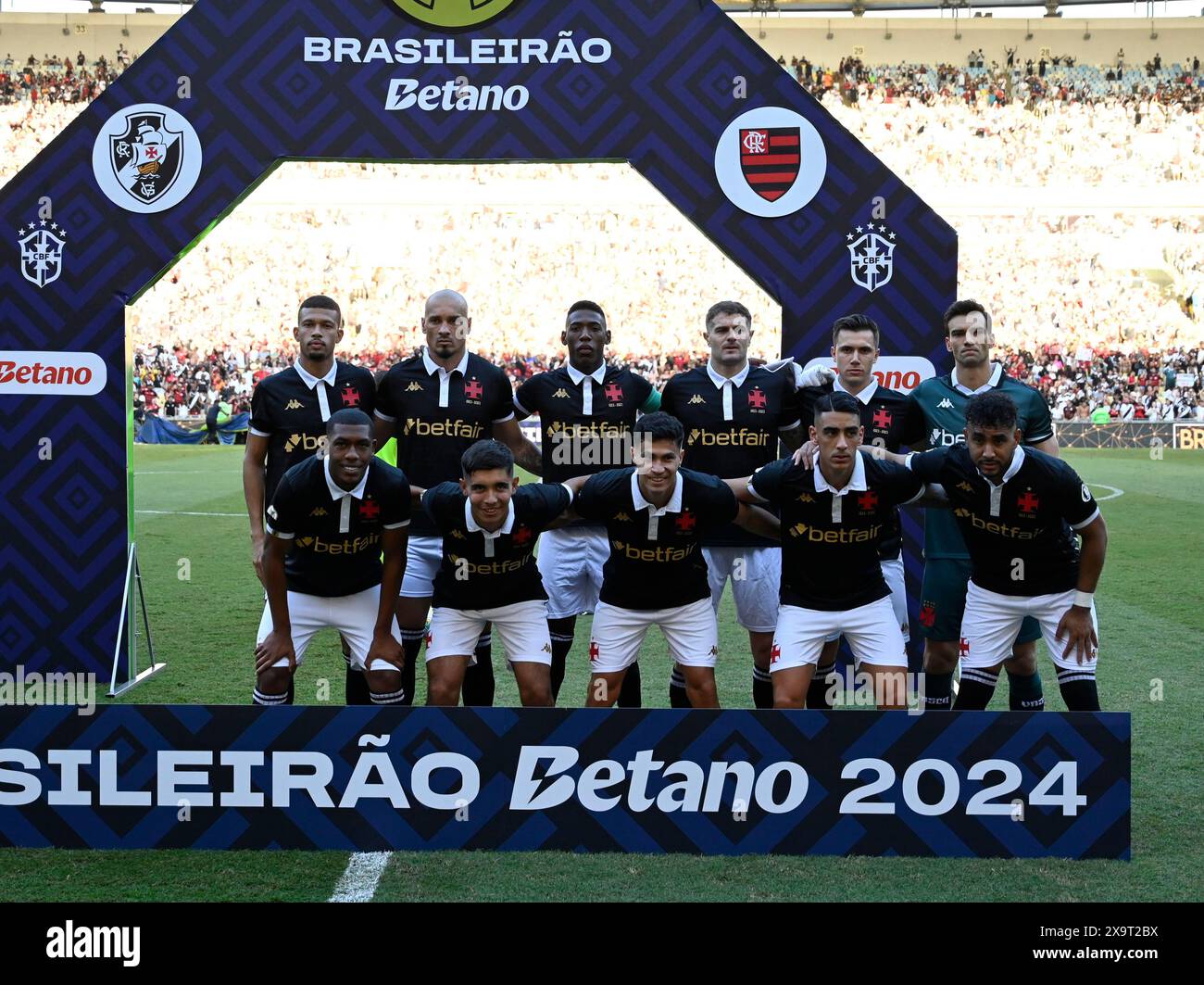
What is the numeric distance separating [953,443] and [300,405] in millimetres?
3182

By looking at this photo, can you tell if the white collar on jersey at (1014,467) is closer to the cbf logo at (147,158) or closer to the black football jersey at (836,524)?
the black football jersey at (836,524)

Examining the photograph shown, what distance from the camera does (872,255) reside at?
273 inches

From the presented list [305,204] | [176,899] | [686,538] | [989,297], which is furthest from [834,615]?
[305,204]

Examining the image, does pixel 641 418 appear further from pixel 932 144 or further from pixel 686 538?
pixel 932 144

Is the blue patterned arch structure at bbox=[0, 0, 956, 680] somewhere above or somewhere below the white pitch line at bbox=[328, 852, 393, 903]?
above

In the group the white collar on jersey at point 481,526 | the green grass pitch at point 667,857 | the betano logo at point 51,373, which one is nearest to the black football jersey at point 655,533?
the white collar on jersey at point 481,526

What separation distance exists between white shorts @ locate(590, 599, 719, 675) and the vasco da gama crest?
3.73 meters

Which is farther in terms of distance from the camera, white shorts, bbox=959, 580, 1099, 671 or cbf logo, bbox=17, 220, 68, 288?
cbf logo, bbox=17, 220, 68, 288

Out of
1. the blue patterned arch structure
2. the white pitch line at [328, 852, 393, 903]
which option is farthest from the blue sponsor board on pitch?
the blue patterned arch structure

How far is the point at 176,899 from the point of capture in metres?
4.27

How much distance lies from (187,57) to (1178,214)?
3634 centimetres

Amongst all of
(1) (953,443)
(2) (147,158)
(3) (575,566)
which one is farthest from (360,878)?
(2) (147,158)

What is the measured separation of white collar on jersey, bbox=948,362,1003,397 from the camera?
19.8 feet

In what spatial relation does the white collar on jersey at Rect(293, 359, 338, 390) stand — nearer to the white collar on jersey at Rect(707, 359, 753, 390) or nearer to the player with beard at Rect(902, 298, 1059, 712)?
the white collar on jersey at Rect(707, 359, 753, 390)
